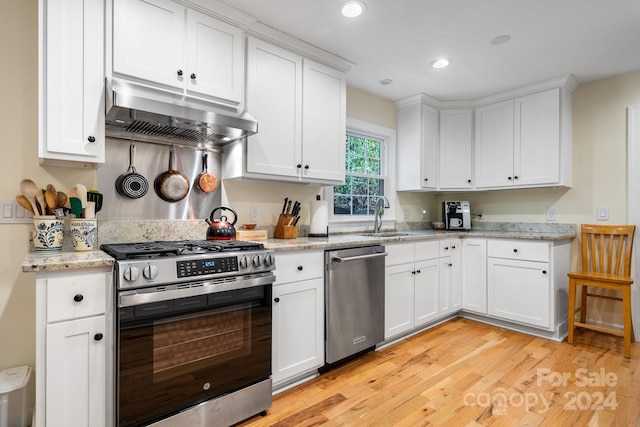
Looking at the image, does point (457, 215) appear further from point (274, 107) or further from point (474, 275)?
point (274, 107)

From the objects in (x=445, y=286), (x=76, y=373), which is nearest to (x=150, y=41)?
(x=76, y=373)

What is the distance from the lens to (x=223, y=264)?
1.73m

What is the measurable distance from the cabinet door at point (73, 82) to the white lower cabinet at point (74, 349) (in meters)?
0.67

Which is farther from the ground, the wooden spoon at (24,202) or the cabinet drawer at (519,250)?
the wooden spoon at (24,202)

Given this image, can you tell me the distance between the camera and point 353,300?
2.47m

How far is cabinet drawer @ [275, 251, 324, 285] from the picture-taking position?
209cm

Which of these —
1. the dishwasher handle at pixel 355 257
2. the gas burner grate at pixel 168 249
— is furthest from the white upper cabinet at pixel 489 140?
the gas burner grate at pixel 168 249

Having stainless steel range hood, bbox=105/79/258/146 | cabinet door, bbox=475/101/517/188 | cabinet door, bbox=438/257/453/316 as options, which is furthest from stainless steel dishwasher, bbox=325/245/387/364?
cabinet door, bbox=475/101/517/188

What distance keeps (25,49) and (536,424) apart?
134 inches

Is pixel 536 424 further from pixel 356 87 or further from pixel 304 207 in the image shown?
pixel 356 87

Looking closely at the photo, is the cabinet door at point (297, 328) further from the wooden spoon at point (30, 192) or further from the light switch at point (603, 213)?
the light switch at point (603, 213)

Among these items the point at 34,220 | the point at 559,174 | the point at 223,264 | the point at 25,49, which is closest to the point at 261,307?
the point at 223,264

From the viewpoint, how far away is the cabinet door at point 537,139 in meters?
3.24

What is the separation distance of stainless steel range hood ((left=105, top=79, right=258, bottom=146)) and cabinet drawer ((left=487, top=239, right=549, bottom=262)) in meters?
2.59
